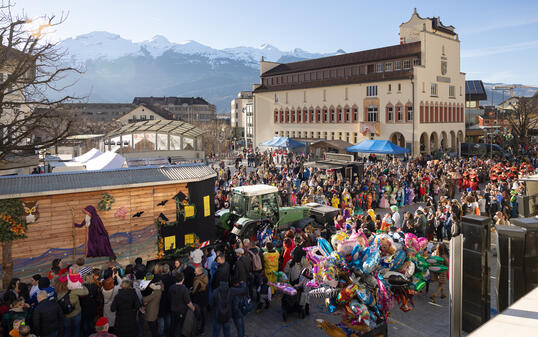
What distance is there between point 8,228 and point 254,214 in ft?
23.0

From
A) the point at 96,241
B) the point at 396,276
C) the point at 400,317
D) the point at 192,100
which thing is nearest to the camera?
the point at 396,276

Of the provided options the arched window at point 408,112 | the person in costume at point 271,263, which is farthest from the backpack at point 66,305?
the arched window at point 408,112

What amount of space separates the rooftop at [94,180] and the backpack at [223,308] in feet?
13.7

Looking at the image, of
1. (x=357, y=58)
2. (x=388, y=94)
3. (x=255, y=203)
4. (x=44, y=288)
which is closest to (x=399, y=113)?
(x=388, y=94)

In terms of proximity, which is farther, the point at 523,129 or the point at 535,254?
the point at 523,129

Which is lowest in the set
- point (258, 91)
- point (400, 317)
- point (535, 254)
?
point (400, 317)

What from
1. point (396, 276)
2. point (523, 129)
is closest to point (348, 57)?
point (523, 129)

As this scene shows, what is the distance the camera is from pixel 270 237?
39.7 ft

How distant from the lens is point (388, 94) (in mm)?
47938

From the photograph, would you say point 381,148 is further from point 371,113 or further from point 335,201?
point 371,113

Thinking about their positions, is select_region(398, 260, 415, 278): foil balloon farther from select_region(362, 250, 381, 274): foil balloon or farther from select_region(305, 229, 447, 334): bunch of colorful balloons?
select_region(362, 250, 381, 274): foil balloon

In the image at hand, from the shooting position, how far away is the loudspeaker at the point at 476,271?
6332mm

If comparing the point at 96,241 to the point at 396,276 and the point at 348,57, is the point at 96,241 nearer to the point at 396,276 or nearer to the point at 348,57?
the point at 396,276

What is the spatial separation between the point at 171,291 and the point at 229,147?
2492 inches
